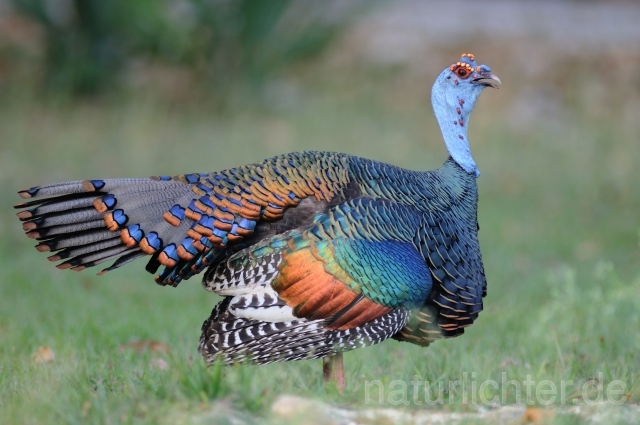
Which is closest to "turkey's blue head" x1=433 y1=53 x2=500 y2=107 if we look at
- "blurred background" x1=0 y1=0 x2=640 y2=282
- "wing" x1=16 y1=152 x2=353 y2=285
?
"wing" x1=16 y1=152 x2=353 y2=285

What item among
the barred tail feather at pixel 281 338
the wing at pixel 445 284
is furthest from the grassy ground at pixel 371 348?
the wing at pixel 445 284

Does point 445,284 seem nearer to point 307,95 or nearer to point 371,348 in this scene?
point 371,348

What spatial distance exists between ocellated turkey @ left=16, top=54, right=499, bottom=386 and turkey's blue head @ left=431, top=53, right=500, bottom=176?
1.50 feet

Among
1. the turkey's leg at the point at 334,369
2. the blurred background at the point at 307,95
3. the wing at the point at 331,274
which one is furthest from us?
the blurred background at the point at 307,95

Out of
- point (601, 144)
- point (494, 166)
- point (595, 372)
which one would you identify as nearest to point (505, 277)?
point (595, 372)

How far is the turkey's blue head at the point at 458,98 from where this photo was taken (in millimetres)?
5141

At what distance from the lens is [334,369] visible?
4.69 m

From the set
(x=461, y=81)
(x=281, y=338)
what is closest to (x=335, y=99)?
(x=461, y=81)

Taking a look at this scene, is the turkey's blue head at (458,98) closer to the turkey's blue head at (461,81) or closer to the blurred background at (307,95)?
the turkey's blue head at (461,81)

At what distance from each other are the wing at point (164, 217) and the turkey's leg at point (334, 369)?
658 millimetres

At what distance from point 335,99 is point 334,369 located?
379 inches

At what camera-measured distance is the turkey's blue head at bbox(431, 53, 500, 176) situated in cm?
514

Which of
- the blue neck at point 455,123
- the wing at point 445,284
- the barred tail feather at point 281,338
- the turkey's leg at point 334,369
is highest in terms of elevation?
the blue neck at point 455,123

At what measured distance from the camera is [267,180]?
15.3 feet
